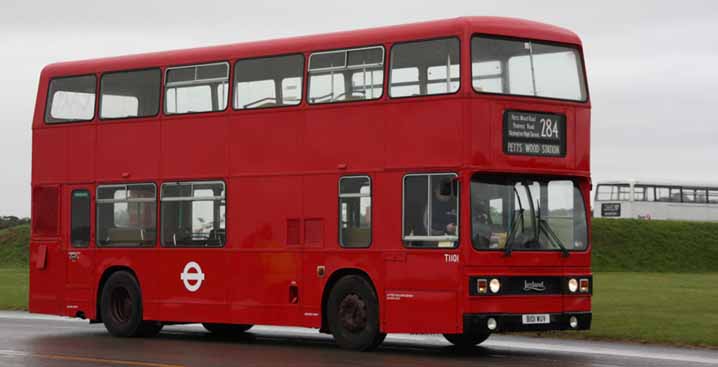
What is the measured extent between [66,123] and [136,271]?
3.11 meters

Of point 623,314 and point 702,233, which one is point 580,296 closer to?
point 623,314

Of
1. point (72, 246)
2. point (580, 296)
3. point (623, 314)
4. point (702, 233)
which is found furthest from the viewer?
point (702, 233)

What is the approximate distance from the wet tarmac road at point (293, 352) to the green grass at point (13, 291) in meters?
9.36

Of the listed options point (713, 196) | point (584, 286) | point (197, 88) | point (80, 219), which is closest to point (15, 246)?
point (713, 196)

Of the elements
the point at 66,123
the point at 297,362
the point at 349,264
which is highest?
the point at 66,123

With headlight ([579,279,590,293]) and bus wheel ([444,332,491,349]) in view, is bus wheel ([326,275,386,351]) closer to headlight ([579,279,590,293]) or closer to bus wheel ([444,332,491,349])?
bus wheel ([444,332,491,349])

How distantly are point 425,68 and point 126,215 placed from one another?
691cm

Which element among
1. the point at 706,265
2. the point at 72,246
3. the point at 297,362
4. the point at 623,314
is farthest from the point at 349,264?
the point at 706,265

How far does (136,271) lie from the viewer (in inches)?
908

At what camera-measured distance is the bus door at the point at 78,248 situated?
936 inches

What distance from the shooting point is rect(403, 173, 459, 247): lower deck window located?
18547mm

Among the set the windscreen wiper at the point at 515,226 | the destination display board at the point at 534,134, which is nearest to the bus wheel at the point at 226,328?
the windscreen wiper at the point at 515,226

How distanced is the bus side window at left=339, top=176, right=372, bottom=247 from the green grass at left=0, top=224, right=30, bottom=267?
4564cm

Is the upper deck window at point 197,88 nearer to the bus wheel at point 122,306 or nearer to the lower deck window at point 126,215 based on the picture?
the lower deck window at point 126,215
